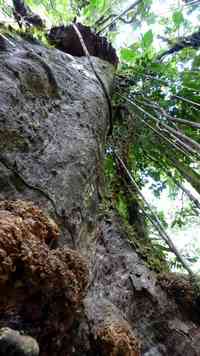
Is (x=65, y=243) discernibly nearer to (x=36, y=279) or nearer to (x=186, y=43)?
(x=36, y=279)

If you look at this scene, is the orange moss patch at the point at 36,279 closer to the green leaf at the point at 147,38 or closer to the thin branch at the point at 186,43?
the green leaf at the point at 147,38

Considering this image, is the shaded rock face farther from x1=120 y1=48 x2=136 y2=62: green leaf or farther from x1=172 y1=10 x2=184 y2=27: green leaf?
x1=172 y1=10 x2=184 y2=27: green leaf

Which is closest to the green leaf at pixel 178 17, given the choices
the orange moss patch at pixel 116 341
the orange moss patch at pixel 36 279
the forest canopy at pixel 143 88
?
the forest canopy at pixel 143 88

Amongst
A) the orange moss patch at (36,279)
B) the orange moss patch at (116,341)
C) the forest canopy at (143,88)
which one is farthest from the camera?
the forest canopy at (143,88)

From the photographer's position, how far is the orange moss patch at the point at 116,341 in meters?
1.24

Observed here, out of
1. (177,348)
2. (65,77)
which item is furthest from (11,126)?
(177,348)

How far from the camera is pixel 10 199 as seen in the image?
1.20 metres

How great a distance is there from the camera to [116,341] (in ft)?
4.14

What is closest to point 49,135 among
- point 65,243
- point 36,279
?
point 65,243

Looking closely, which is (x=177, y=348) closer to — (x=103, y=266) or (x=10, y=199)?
(x=103, y=266)

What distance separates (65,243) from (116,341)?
43 centimetres

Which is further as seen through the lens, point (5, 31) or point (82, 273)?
point (5, 31)

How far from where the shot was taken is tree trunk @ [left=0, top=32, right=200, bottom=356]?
40.3 inches

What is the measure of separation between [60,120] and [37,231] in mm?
854
